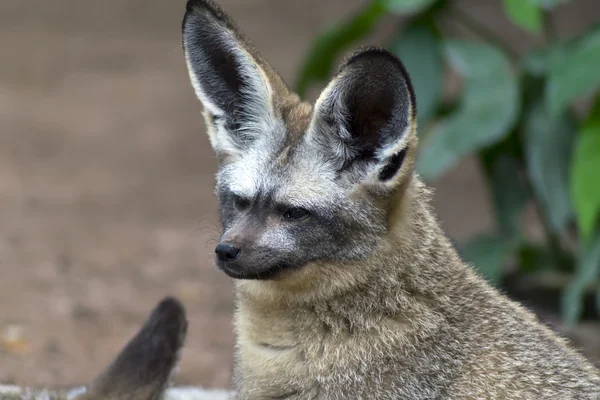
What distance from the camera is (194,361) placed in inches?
305

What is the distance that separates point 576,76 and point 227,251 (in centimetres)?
378

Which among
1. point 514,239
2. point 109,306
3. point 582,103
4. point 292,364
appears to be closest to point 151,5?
point 582,103

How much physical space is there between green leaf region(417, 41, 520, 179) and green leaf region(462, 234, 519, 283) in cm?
96

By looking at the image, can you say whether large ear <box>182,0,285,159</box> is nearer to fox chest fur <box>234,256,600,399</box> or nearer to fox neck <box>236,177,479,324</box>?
fox neck <box>236,177,479,324</box>

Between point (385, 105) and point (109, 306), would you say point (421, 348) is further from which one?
point (109, 306)

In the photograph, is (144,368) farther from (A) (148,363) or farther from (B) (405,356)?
(B) (405,356)

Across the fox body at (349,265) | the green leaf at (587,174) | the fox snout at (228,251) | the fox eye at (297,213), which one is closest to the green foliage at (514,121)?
A: the green leaf at (587,174)

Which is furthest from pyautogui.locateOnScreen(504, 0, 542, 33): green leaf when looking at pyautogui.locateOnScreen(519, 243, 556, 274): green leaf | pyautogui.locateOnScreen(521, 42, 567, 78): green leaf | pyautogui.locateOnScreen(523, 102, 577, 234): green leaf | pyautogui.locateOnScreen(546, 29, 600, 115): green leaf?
pyautogui.locateOnScreen(519, 243, 556, 274): green leaf

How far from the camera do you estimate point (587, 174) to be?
7117 millimetres

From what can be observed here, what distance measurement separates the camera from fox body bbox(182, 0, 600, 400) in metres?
4.30

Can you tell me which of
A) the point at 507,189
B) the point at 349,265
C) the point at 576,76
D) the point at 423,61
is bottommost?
the point at 349,265

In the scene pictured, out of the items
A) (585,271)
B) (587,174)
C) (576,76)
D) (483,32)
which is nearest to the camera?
(576,76)

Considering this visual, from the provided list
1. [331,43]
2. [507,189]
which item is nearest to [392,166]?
[507,189]

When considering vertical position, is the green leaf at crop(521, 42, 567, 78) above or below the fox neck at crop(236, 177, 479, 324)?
above
